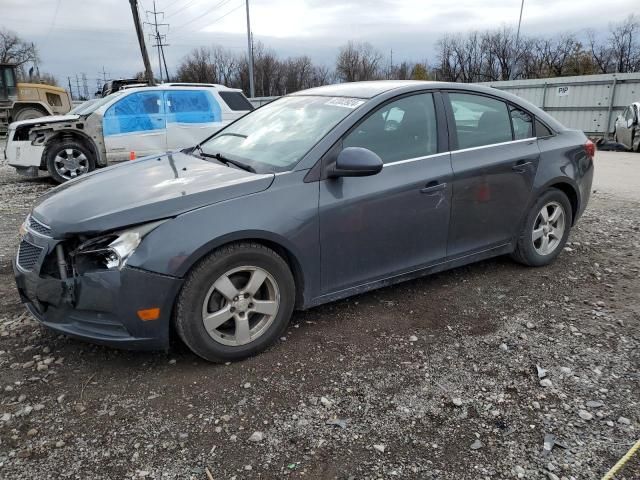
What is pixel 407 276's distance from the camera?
371 cm

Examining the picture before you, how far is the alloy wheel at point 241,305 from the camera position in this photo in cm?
293

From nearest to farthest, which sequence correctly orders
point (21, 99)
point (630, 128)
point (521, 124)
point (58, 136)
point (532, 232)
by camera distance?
point (521, 124), point (532, 232), point (58, 136), point (630, 128), point (21, 99)

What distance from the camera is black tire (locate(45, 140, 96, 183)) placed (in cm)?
924

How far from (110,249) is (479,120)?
291 centimetres

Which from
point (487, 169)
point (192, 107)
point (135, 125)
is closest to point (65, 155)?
point (135, 125)

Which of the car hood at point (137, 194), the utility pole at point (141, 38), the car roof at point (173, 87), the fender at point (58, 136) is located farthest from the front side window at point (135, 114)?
the utility pole at point (141, 38)

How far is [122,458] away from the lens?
2352mm

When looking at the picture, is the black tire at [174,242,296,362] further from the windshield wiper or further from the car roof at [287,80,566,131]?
the car roof at [287,80,566,131]

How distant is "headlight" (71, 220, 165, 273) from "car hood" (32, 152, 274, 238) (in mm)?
45

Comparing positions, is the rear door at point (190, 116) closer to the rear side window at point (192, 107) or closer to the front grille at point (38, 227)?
the rear side window at point (192, 107)

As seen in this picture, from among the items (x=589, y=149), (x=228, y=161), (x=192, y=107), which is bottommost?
(x=589, y=149)

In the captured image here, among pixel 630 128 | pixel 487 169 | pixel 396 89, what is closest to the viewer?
pixel 396 89

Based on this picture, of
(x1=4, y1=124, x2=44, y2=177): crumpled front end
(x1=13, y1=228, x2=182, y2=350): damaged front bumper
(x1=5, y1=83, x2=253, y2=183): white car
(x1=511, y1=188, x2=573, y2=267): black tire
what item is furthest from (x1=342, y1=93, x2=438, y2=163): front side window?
(x1=4, y1=124, x2=44, y2=177): crumpled front end

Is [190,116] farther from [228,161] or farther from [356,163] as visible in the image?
[356,163]
